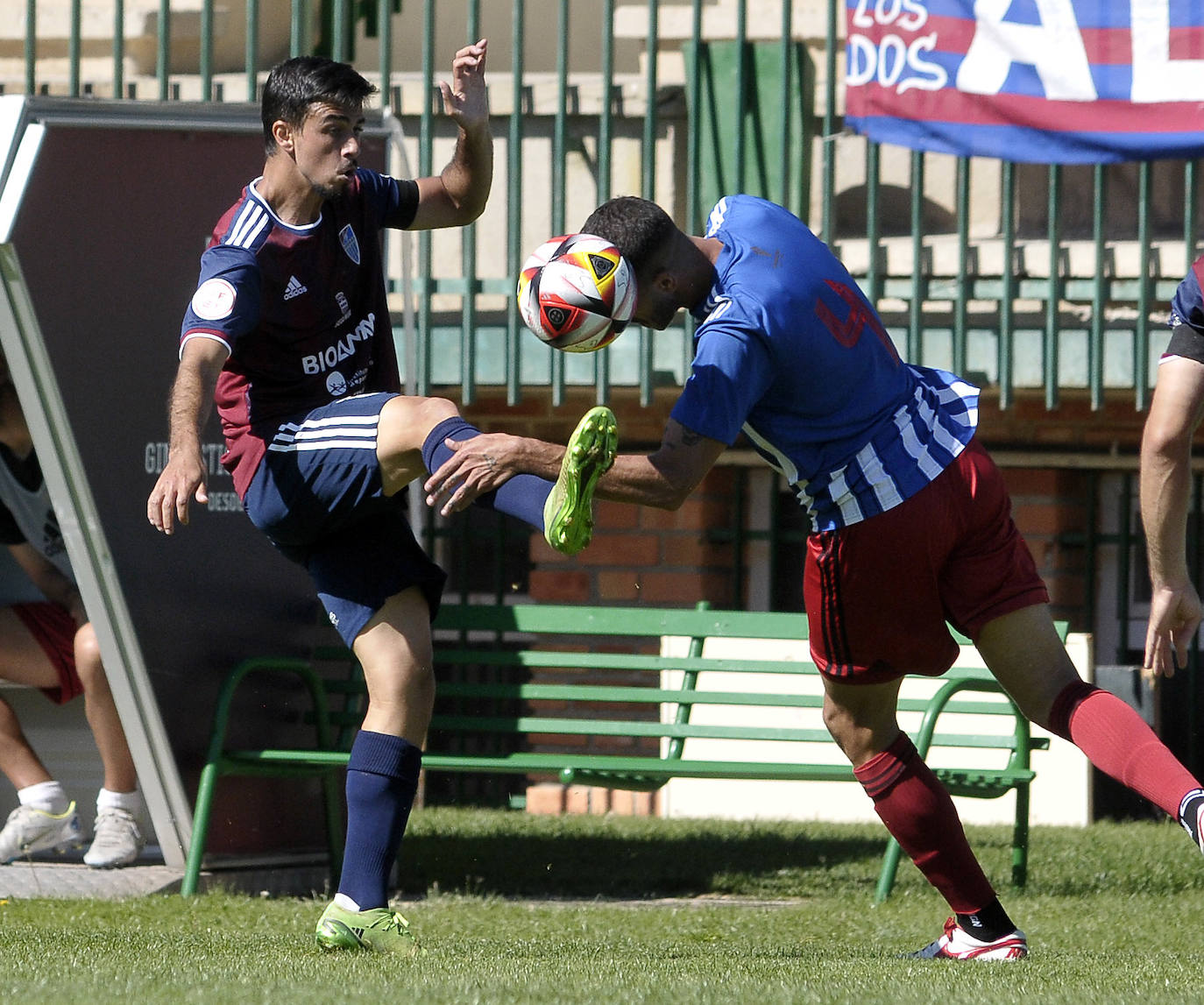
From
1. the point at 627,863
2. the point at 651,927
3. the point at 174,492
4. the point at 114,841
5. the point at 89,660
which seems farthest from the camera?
the point at 627,863

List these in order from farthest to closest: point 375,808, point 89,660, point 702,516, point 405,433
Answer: point 702,516 → point 89,660 → point 375,808 → point 405,433

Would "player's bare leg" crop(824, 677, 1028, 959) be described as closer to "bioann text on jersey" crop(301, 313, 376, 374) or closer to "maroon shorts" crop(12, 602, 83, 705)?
"bioann text on jersey" crop(301, 313, 376, 374)

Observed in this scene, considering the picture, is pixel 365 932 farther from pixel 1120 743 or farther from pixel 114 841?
pixel 114 841

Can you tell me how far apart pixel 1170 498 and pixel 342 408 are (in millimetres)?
1912

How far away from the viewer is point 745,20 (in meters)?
7.98

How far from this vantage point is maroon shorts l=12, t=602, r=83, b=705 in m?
6.57

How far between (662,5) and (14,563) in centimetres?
407

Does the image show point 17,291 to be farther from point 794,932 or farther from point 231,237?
point 794,932

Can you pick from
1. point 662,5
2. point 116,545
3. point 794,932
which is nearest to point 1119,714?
point 794,932

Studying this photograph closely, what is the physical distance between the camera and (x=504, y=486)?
405 cm

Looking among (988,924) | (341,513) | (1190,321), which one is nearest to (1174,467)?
(1190,321)

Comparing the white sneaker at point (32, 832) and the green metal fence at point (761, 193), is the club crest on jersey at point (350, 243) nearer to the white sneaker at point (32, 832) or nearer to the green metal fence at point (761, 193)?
the white sneaker at point (32, 832)

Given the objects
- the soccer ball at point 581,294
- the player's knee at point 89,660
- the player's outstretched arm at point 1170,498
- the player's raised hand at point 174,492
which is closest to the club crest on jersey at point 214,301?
the player's raised hand at point 174,492

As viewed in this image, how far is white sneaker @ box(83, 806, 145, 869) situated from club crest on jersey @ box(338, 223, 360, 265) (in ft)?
7.92
